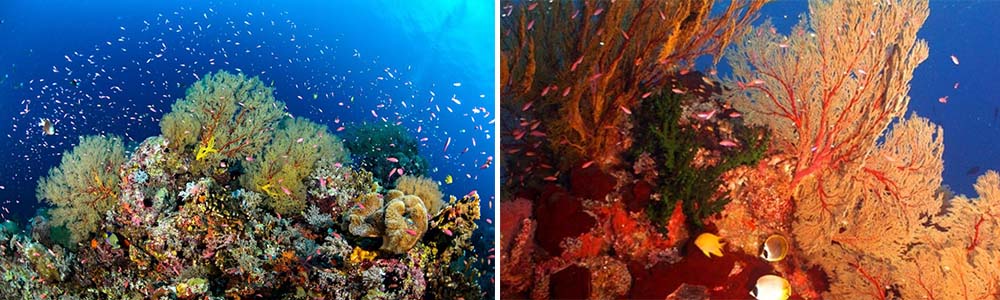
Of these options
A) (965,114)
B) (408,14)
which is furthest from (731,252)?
(965,114)

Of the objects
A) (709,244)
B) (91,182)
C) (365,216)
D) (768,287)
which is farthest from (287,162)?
(768,287)

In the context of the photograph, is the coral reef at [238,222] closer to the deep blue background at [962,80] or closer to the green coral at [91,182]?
the green coral at [91,182]

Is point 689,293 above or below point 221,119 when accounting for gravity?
below

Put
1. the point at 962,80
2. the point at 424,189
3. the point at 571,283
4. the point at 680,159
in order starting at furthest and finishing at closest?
the point at 962,80, the point at 571,283, the point at 680,159, the point at 424,189

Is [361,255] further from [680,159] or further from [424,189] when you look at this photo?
[680,159]

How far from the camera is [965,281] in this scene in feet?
10.4

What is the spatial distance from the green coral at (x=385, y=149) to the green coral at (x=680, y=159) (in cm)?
134

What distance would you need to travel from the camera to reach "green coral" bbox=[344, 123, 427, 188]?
9.33 feet

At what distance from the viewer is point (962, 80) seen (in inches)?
181

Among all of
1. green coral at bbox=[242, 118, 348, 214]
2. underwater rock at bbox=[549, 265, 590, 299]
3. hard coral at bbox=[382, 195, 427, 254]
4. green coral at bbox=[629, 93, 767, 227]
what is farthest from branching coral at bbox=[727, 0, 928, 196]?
green coral at bbox=[242, 118, 348, 214]

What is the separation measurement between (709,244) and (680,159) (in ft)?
1.74

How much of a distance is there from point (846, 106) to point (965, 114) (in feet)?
8.11

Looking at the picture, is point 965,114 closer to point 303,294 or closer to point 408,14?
point 408,14

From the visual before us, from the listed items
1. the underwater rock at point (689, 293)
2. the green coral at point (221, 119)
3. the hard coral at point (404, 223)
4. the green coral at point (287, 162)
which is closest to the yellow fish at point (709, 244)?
the underwater rock at point (689, 293)
